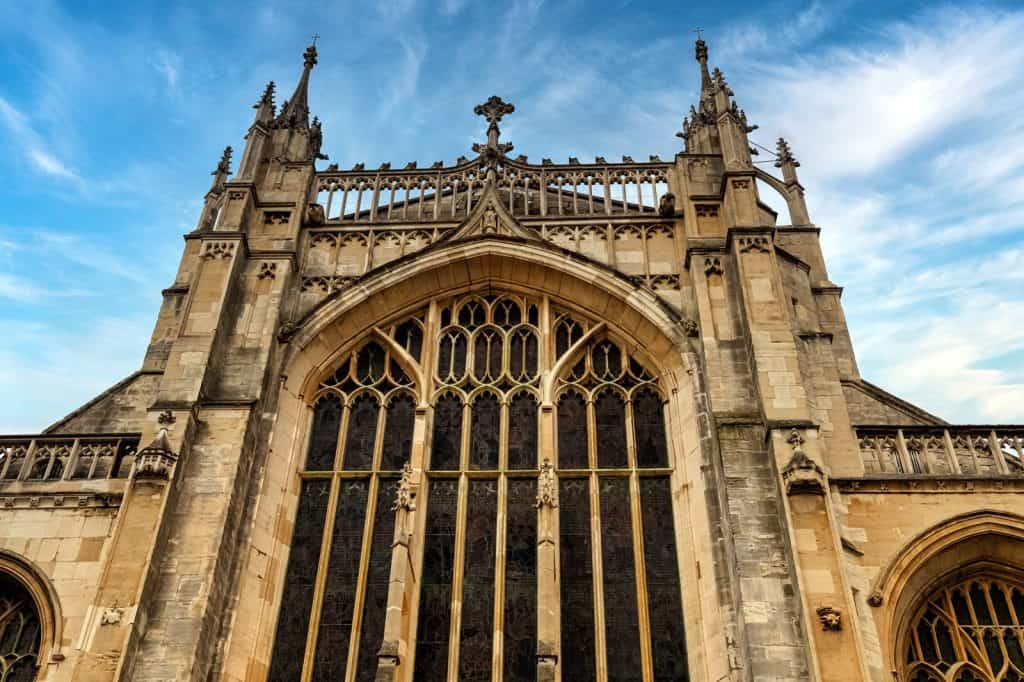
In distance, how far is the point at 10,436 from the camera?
471 inches

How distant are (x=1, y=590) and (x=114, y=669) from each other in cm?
261

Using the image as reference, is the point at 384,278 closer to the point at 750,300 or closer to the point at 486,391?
the point at 486,391

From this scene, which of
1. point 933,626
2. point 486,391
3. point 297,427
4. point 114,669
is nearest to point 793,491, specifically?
point 933,626

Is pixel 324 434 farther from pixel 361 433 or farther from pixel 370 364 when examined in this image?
pixel 370 364

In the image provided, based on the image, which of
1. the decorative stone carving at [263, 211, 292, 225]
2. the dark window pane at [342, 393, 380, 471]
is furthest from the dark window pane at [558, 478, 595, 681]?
the decorative stone carving at [263, 211, 292, 225]

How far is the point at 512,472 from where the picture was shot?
39.9 feet

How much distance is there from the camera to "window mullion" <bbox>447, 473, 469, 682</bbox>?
34.8 ft

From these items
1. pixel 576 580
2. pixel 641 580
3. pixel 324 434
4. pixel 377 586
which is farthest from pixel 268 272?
pixel 641 580

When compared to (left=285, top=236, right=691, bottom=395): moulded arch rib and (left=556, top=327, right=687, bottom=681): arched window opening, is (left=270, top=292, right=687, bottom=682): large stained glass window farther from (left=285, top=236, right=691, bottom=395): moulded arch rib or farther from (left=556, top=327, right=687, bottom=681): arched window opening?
(left=285, top=236, right=691, bottom=395): moulded arch rib

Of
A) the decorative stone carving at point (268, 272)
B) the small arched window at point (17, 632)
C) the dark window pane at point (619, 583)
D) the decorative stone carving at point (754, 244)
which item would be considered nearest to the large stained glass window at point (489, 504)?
the dark window pane at point (619, 583)

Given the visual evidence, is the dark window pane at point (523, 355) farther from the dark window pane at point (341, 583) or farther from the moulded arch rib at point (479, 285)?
the dark window pane at point (341, 583)

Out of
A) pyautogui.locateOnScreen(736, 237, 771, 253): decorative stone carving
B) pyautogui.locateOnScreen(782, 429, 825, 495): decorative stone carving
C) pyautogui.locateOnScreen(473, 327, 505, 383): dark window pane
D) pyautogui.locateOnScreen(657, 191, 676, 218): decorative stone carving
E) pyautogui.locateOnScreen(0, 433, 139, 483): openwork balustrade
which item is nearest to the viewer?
pyautogui.locateOnScreen(782, 429, 825, 495): decorative stone carving

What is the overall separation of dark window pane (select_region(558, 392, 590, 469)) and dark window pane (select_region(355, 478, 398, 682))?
228 centimetres

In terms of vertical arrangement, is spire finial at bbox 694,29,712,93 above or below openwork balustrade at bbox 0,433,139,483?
above
